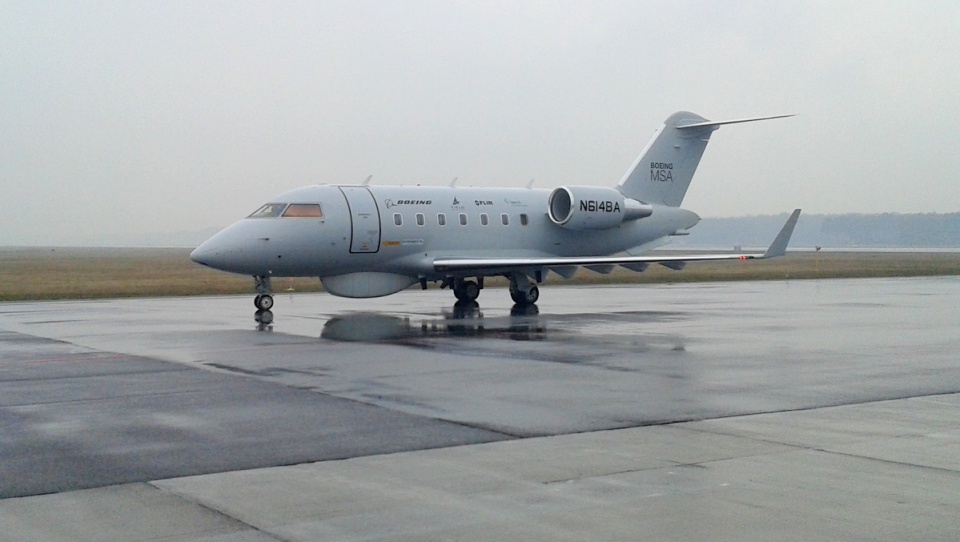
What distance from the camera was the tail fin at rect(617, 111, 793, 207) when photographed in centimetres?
3025

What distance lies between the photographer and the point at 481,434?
8.90 metres

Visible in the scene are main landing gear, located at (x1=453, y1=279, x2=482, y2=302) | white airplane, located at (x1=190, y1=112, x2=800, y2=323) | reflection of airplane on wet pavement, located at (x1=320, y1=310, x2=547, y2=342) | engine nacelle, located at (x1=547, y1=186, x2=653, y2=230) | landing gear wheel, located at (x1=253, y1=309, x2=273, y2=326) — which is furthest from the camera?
engine nacelle, located at (x1=547, y1=186, x2=653, y2=230)

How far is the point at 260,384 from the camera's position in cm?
1205

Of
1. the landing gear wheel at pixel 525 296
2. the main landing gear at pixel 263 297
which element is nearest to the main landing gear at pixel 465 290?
the landing gear wheel at pixel 525 296

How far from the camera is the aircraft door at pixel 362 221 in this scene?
23750 millimetres

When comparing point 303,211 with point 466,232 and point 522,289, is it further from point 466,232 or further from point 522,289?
point 522,289

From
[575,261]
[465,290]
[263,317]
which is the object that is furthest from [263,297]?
[575,261]

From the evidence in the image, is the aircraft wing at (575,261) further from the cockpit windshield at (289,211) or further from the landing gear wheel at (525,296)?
the cockpit windshield at (289,211)

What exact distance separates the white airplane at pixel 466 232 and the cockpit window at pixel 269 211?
0.03 meters

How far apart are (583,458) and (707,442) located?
4.21 feet

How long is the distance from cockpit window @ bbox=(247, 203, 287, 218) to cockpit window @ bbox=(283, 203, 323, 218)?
7.4 inches

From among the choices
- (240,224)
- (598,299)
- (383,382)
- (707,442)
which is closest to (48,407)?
(383,382)

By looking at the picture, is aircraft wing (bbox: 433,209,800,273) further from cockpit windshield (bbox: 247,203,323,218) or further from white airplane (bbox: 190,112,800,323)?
cockpit windshield (bbox: 247,203,323,218)

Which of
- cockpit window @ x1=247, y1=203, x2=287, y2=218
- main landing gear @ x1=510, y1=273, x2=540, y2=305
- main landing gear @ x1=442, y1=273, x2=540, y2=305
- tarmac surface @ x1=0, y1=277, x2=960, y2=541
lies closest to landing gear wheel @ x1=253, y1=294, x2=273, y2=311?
cockpit window @ x1=247, y1=203, x2=287, y2=218
